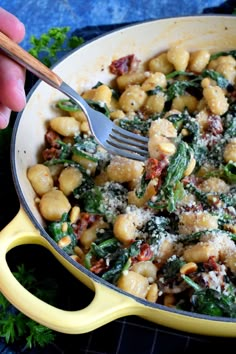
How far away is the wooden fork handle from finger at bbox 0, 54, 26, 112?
5cm

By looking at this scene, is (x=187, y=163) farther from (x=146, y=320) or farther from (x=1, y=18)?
(x=1, y=18)

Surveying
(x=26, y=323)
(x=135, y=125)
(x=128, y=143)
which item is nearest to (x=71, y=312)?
(x=26, y=323)

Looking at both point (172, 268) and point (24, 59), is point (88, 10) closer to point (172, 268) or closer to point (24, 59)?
point (24, 59)

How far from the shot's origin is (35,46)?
99.5 inches

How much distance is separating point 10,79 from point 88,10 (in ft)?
3.69

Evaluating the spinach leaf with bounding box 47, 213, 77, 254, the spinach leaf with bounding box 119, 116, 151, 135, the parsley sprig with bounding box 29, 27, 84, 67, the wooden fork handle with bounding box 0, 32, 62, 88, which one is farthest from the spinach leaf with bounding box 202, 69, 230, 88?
the spinach leaf with bounding box 47, 213, 77, 254

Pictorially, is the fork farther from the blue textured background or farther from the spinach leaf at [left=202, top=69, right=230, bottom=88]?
the blue textured background

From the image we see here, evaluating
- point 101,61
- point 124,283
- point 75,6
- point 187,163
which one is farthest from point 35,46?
point 124,283

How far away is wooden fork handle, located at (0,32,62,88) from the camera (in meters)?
1.84

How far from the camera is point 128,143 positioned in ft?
6.82

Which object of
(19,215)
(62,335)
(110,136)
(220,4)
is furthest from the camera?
(220,4)

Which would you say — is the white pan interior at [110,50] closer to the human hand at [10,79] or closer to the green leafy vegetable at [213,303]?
the human hand at [10,79]

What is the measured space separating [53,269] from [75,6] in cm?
142

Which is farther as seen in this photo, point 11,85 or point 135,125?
point 135,125
